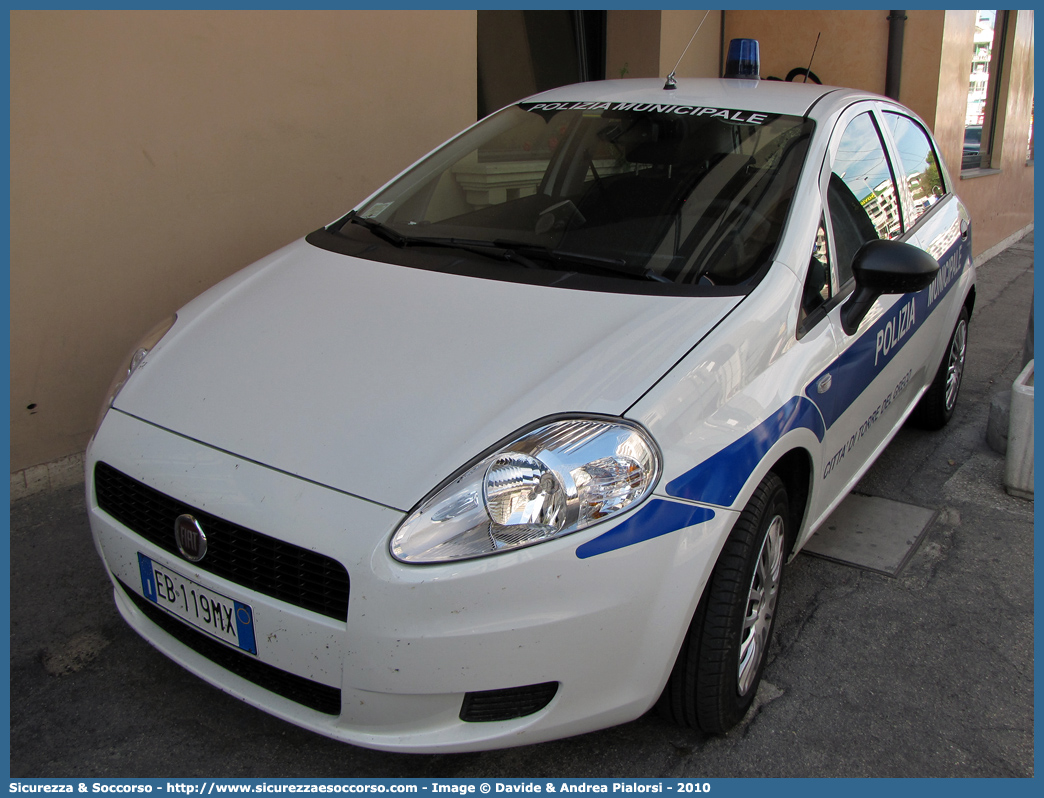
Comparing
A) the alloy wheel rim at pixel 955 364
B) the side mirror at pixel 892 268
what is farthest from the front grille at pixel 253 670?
the alloy wheel rim at pixel 955 364

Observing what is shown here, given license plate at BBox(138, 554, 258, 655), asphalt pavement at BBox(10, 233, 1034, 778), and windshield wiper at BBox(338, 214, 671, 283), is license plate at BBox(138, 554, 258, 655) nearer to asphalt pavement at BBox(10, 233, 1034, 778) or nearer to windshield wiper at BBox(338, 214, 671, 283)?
asphalt pavement at BBox(10, 233, 1034, 778)

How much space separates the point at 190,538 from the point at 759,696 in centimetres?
157

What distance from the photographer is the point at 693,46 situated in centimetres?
713

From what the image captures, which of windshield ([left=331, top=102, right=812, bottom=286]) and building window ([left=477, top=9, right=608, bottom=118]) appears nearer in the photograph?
windshield ([left=331, top=102, right=812, bottom=286])

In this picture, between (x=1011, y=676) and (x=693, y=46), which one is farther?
(x=693, y=46)

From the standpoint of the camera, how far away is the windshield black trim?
2.28 meters

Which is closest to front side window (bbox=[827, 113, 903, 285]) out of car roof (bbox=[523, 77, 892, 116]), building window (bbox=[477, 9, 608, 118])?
car roof (bbox=[523, 77, 892, 116])

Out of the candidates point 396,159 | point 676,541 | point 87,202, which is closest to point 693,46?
point 396,159

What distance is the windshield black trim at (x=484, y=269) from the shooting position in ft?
7.47

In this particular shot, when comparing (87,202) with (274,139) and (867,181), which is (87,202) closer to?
(274,139)

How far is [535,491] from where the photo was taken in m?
1.78

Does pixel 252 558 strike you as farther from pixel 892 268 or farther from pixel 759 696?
pixel 892 268

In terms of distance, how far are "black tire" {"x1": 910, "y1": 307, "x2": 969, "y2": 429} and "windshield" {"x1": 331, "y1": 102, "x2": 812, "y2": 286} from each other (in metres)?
1.79

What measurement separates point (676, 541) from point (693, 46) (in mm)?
6313
